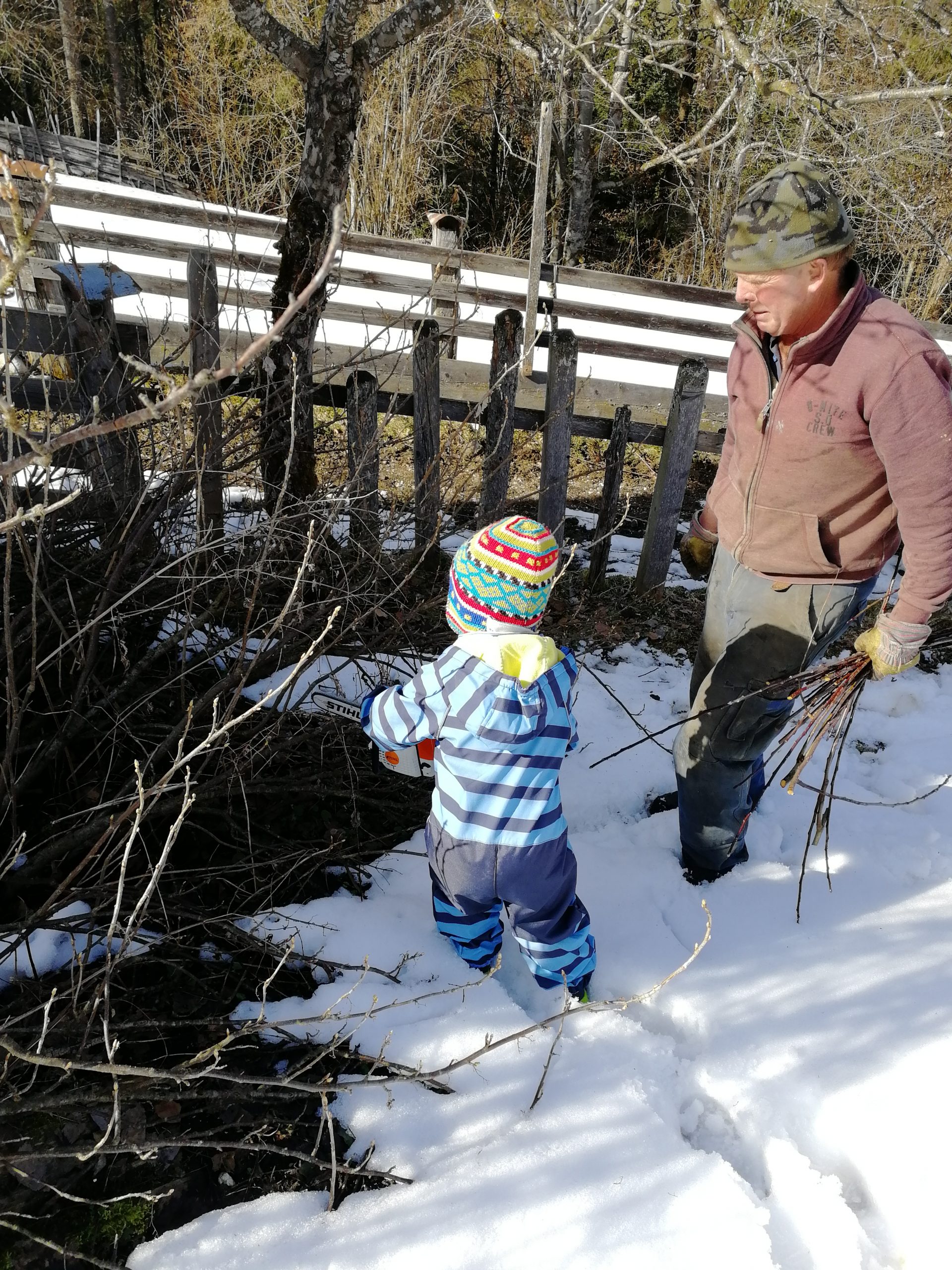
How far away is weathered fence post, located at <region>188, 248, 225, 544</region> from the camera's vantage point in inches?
105

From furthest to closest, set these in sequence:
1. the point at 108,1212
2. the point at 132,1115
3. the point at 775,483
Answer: the point at 775,483
the point at 132,1115
the point at 108,1212

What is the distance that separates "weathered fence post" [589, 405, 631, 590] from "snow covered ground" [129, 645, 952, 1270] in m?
1.64

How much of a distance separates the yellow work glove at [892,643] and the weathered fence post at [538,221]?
8.90 feet

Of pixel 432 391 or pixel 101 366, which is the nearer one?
pixel 101 366

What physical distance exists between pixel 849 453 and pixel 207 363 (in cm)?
251

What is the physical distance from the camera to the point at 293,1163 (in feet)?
5.82

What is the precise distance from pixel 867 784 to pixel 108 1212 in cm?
269

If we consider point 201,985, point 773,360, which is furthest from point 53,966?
point 773,360

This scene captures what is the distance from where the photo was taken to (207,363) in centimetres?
326

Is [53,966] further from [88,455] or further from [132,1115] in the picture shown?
[88,455]

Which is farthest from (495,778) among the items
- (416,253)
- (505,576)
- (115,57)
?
(115,57)

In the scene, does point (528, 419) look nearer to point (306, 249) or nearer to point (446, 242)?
point (306, 249)

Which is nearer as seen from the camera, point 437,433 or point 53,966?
point 53,966

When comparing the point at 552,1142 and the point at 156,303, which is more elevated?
the point at 156,303
